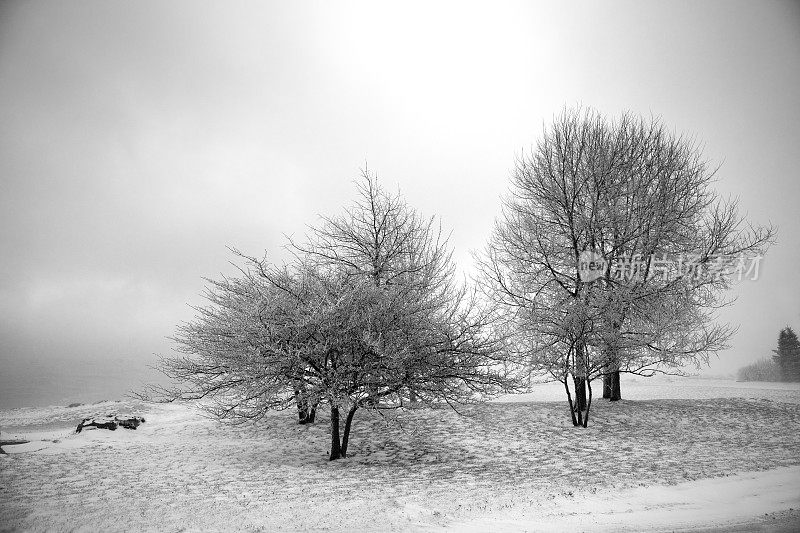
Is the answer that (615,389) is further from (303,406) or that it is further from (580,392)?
(303,406)

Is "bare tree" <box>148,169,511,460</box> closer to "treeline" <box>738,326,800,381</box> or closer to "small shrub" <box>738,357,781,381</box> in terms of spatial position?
"treeline" <box>738,326,800,381</box>

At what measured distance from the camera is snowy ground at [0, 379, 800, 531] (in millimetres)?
5355

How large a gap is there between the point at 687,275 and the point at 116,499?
1539 centimetres

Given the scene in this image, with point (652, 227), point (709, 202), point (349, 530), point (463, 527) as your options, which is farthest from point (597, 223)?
point (349, 530)

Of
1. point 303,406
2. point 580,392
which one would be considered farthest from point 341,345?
Result: point 580,392

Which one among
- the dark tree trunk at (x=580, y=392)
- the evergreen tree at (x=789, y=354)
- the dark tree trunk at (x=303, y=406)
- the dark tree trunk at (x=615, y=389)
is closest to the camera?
the dark tree trunk at (x=303, y=406)

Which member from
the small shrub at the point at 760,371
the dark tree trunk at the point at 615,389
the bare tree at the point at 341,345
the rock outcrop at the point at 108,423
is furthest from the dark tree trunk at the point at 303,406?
the small shrub at the point at 760,371

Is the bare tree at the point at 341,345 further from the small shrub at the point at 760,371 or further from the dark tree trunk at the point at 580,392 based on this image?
the small shrub at the point at 760,371

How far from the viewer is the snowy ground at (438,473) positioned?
5.36m

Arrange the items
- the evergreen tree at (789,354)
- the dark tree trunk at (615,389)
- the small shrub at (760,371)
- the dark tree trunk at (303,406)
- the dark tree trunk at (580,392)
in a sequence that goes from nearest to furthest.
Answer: the dark tree trunk at (303,406) → the dark tree trunk at (580,392) → the dark tree trunk at (615,389) → the evergreen tree at (789,354) → the small shrub at (760,371)

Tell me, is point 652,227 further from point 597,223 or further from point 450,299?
point 450,299

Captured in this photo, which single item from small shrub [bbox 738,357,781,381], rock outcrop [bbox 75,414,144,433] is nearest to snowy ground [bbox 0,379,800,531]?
rock outcrop [bbox 75,414,144,433]

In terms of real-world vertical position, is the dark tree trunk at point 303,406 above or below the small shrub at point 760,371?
above

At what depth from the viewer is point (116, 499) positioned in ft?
20.1
